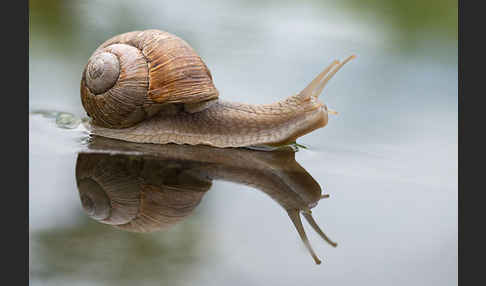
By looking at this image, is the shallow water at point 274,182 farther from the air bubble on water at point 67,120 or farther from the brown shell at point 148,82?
the brown shell at point 148,82

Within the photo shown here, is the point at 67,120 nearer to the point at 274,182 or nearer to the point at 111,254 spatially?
the point at 274,182

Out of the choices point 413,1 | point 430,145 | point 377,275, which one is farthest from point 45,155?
point 413,1

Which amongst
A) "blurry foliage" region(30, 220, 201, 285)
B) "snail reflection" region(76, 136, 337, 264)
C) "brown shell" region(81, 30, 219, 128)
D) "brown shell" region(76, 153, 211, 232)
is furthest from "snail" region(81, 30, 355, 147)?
"blurry foliage" region(30, 220, 201, 285)

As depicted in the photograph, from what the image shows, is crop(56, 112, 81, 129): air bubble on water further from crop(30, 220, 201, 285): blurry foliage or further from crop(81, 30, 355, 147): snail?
crop(30, 220, 201, 285): blurry foliage

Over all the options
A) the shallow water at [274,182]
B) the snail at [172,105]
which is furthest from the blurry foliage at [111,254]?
the snail at [172,105]

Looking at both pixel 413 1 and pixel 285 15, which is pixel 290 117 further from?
pixel 413 1

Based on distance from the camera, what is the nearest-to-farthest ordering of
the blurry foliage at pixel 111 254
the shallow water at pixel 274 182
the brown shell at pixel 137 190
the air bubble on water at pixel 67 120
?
the blurry foliage at pixel 111 254
the shallow water at pixel 274 182
the brown shell at pixel 137 190
the air bubble on water at pixel 67 120

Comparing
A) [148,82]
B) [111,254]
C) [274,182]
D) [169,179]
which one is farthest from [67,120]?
[111,254]
